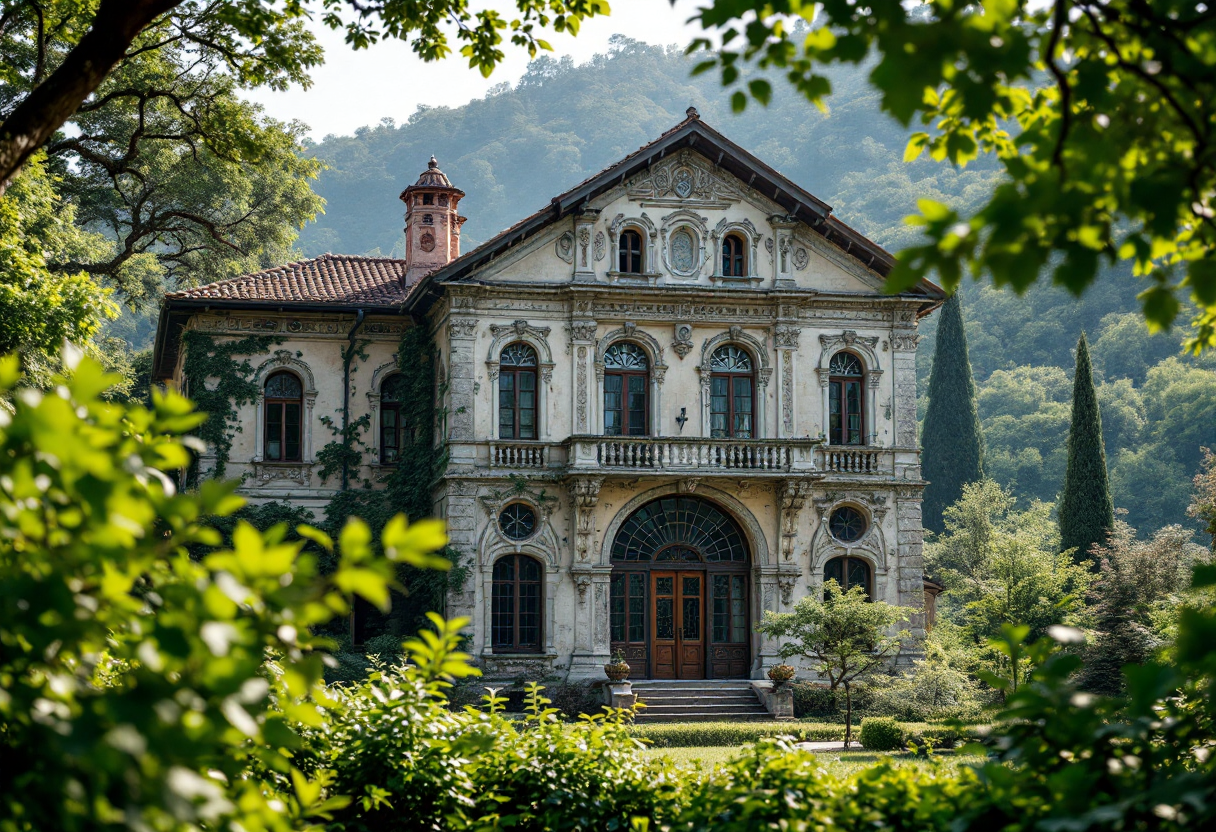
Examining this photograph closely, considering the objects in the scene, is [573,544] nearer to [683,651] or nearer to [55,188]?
[683,651]

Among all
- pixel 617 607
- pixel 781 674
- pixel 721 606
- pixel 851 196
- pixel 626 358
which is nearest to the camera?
pixel 781 674

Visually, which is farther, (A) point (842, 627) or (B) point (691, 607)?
(B) point (691, 607)

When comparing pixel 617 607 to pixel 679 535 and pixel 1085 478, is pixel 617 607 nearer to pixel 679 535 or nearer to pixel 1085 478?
pixel 679 535

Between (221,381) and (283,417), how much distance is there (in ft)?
A: 5.35

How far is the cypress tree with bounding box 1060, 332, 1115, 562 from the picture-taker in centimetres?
4106

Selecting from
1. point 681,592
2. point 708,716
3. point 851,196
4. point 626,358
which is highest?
point 851,196

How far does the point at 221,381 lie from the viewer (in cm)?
2839

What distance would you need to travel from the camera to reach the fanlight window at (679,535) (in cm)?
2745

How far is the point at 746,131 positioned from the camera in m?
132

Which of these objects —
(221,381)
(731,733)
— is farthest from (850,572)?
(221,381)

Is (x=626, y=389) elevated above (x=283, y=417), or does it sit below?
above

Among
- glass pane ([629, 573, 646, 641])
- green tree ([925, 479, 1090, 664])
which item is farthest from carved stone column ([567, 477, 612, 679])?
green tree ([925, 479, 1090, 664])

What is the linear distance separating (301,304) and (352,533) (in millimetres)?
26339

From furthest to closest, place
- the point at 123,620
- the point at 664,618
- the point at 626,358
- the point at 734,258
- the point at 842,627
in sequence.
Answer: the point at 734,258
the point at 626,358
the point at 664,618
the point at 842,627
the point at 123,620
